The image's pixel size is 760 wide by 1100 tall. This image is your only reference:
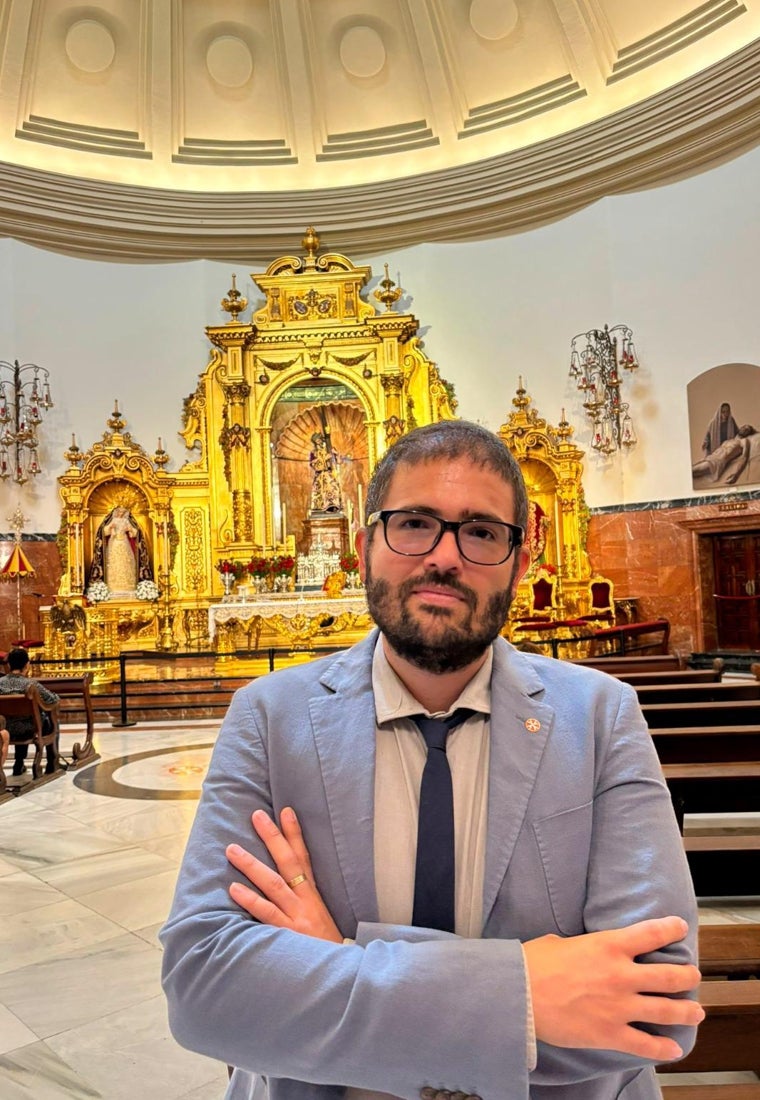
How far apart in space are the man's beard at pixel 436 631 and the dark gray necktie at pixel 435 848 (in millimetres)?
157

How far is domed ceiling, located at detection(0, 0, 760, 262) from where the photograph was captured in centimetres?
1377

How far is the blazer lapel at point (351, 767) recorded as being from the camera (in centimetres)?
127

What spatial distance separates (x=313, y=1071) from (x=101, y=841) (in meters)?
4.46

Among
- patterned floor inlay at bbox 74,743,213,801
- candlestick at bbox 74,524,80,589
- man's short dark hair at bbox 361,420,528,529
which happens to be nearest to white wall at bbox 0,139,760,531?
candlestick at bbox 74,524,80,589

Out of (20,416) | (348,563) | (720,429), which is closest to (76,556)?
(20,416)

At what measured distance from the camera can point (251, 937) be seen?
1.14m

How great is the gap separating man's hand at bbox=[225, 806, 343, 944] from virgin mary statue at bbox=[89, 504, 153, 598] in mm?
13579

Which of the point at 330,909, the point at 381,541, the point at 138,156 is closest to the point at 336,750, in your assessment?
the point at 330,909

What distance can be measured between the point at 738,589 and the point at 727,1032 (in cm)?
1139

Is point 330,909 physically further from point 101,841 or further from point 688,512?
point 688,512

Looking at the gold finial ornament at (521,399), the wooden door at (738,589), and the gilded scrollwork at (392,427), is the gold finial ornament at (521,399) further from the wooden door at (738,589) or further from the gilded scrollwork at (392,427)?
the wooden door at (738,589)

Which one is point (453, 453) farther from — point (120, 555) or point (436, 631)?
point (120, 555)

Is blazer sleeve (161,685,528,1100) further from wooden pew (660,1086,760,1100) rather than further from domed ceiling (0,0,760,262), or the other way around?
domed ceiling (0,0,760,262)

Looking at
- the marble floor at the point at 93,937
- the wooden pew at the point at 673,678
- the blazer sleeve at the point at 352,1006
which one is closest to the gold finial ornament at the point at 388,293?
the wooden pew at the point at 673,678
